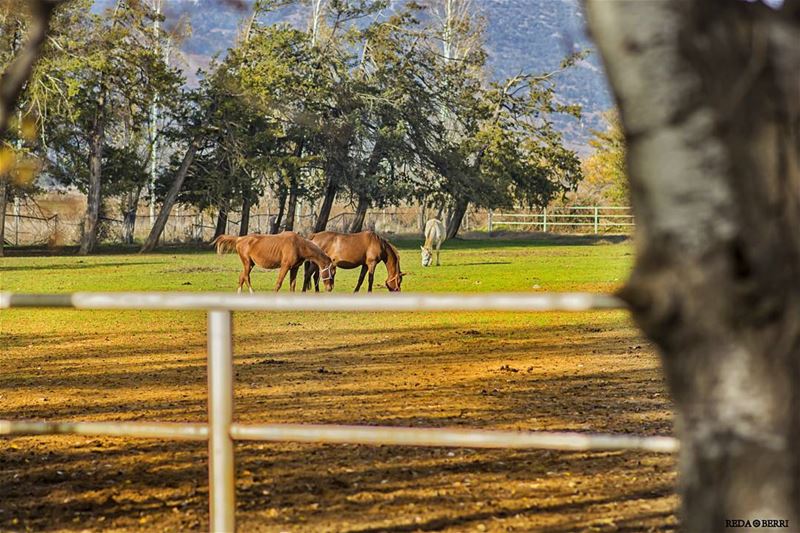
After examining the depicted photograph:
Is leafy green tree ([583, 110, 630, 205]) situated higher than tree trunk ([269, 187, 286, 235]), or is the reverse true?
leafy green tree ([583, 110, 630, 205])

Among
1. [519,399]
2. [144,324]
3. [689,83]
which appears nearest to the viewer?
[689,83]

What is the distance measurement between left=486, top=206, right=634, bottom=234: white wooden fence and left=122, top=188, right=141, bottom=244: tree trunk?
19.3 metres

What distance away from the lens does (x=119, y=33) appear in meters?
43.0

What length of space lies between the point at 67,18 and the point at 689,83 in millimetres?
41487

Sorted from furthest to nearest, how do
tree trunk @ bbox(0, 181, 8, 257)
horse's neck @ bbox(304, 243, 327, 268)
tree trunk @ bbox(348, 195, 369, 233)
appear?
tree trunk @ bbox(348, 195, 369, 233) → tree trunk @ bbox(0, 181, 8, 257) → horse's neck @ bbox(304, 243, 327, 268)

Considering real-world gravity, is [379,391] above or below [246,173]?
below

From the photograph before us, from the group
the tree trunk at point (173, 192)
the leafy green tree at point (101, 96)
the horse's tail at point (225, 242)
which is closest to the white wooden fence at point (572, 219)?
the tree trunk at point (173, 192)

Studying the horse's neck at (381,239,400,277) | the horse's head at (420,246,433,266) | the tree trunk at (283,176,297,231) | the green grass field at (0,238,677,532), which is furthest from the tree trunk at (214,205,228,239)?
the green grass field at (0,238,677,532)

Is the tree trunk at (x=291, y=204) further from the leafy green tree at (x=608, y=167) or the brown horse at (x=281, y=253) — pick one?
the brown horse at (x=281, y=253)

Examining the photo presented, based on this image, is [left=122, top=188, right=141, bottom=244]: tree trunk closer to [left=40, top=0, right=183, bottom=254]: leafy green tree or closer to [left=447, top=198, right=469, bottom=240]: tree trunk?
[left=40, top=0, right=183, bottom=254]: leafy green tree

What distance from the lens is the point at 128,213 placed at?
51.1 meters

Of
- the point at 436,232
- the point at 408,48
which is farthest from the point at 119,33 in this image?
the point at 408,48

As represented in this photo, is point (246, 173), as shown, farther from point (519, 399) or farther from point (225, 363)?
point (225, 363)

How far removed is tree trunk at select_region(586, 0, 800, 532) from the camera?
2574 mm
